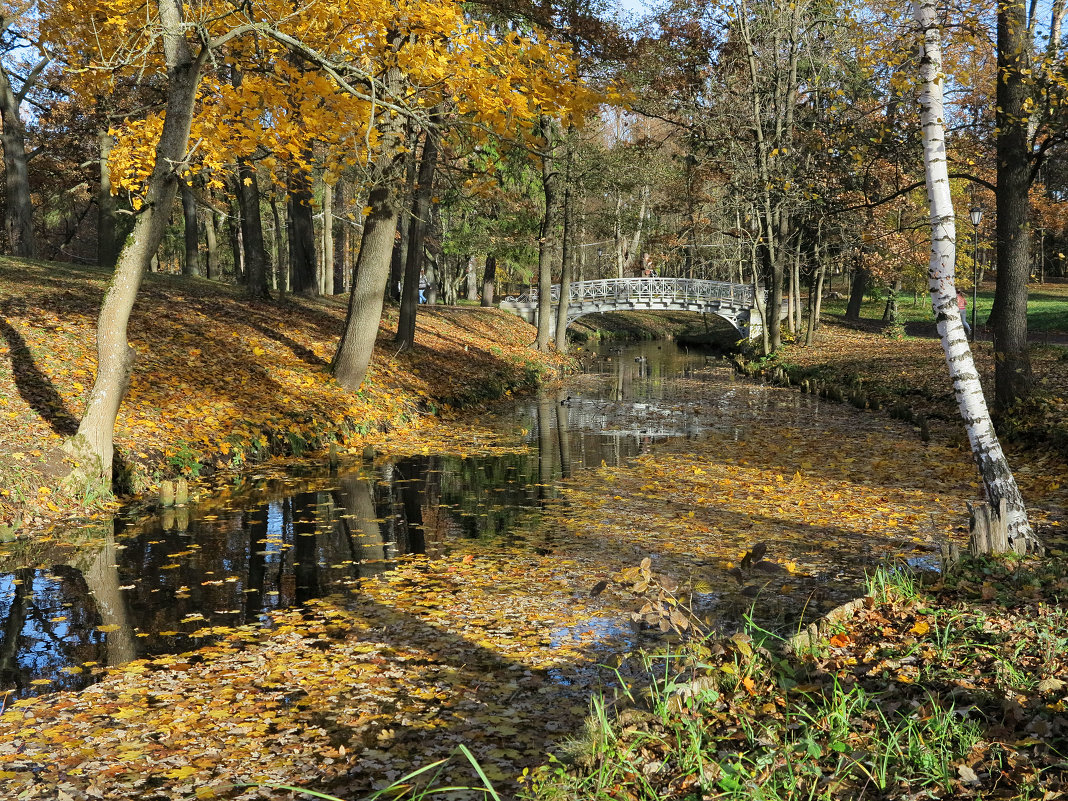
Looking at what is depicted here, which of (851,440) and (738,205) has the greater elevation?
(738,205)

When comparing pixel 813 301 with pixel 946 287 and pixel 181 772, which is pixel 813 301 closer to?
pixel 946 287

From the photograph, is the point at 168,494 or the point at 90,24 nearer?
the point at 168,494

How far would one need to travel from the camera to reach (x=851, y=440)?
1384 cm

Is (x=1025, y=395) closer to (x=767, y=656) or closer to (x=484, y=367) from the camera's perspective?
(x=767, y=656)

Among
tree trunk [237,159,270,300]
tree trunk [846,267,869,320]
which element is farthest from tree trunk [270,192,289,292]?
tree trunk [846,267,869,320]

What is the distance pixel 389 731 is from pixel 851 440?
11228mm

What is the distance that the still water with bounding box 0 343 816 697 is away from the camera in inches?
230

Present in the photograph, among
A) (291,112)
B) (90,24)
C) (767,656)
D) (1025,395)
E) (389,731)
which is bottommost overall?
(389,731)

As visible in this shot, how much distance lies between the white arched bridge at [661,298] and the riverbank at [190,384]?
17.7 meters

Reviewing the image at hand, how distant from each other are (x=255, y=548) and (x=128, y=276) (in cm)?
335

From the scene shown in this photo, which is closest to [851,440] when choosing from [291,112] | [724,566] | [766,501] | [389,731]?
[766,501]

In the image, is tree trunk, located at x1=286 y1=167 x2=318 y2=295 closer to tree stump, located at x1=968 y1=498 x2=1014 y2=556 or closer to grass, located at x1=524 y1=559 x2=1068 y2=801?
tree stump, located at x1=968 y1=498 x2=1014 y2=556

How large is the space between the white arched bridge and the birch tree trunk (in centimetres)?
3025

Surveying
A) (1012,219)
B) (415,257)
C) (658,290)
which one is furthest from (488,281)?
(1012,219)
